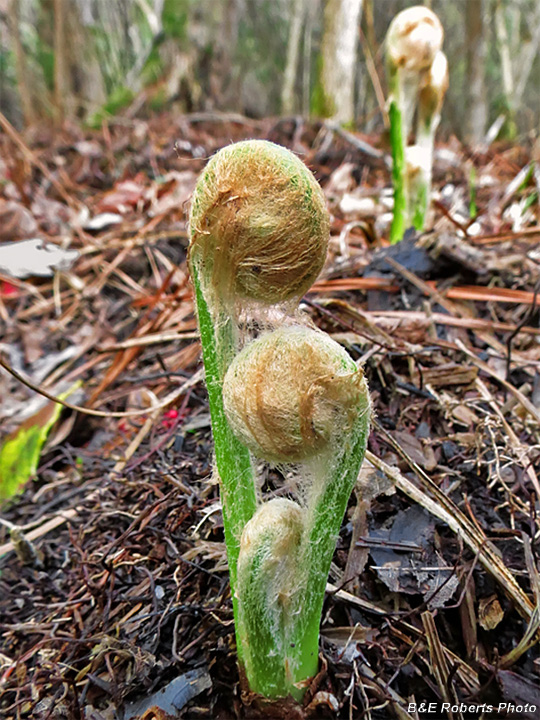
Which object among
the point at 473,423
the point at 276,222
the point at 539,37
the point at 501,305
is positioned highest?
the point at 539,37

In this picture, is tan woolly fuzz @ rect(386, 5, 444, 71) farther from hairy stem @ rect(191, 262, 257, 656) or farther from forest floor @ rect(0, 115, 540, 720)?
hairy stem @ rect(191, 262, 257, 656)

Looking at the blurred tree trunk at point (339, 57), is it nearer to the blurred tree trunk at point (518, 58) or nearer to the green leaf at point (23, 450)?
the green leaf at point (23, 450)

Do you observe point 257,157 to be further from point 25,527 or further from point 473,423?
point 25,527

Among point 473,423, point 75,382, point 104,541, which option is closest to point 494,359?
point 473,423

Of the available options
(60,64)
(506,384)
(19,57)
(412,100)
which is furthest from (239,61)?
(506,384)

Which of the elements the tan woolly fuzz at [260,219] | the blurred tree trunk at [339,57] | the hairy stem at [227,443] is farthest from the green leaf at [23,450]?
the blurred tree trunk at [339,57]

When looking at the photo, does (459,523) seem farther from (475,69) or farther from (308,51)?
(475,69)
